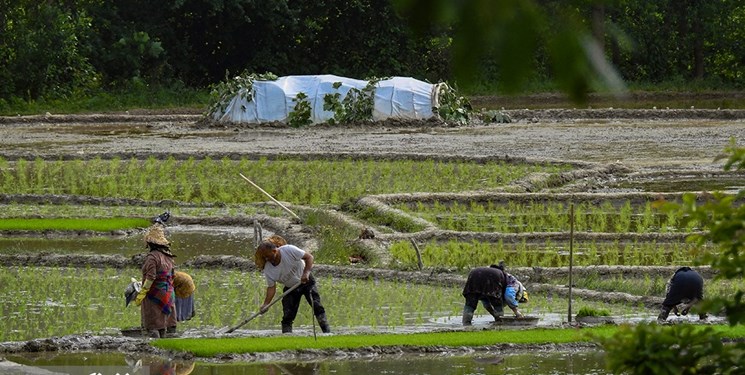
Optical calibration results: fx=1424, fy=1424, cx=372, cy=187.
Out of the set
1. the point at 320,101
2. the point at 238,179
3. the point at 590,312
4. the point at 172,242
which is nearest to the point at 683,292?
the point at 590,312

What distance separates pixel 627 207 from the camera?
18.2m

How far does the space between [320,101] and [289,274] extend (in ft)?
72.9

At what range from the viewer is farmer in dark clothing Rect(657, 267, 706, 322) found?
11.1 m

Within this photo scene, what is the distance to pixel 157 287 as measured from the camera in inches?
414

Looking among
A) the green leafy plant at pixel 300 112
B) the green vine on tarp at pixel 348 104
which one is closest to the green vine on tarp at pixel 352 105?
the green vine on tarp at pixel 348 104

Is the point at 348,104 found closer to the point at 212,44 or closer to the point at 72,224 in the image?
the point at 212,44

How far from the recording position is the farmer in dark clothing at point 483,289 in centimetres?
1130

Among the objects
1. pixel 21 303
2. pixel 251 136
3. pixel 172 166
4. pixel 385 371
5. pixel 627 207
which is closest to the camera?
pixel 385 371

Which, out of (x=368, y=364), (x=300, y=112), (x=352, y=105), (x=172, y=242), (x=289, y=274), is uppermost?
(x=352, y=105)

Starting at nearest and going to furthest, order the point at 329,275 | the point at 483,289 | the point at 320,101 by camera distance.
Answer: the point at 483,289, the point at 329,275, the point at 320,101

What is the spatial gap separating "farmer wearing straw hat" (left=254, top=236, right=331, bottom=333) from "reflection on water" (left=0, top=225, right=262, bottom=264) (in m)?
4.45

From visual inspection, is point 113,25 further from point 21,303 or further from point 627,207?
point 21,303

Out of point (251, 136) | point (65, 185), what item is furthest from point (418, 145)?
point (65, 185)

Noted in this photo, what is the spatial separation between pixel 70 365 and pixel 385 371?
2145 mm
